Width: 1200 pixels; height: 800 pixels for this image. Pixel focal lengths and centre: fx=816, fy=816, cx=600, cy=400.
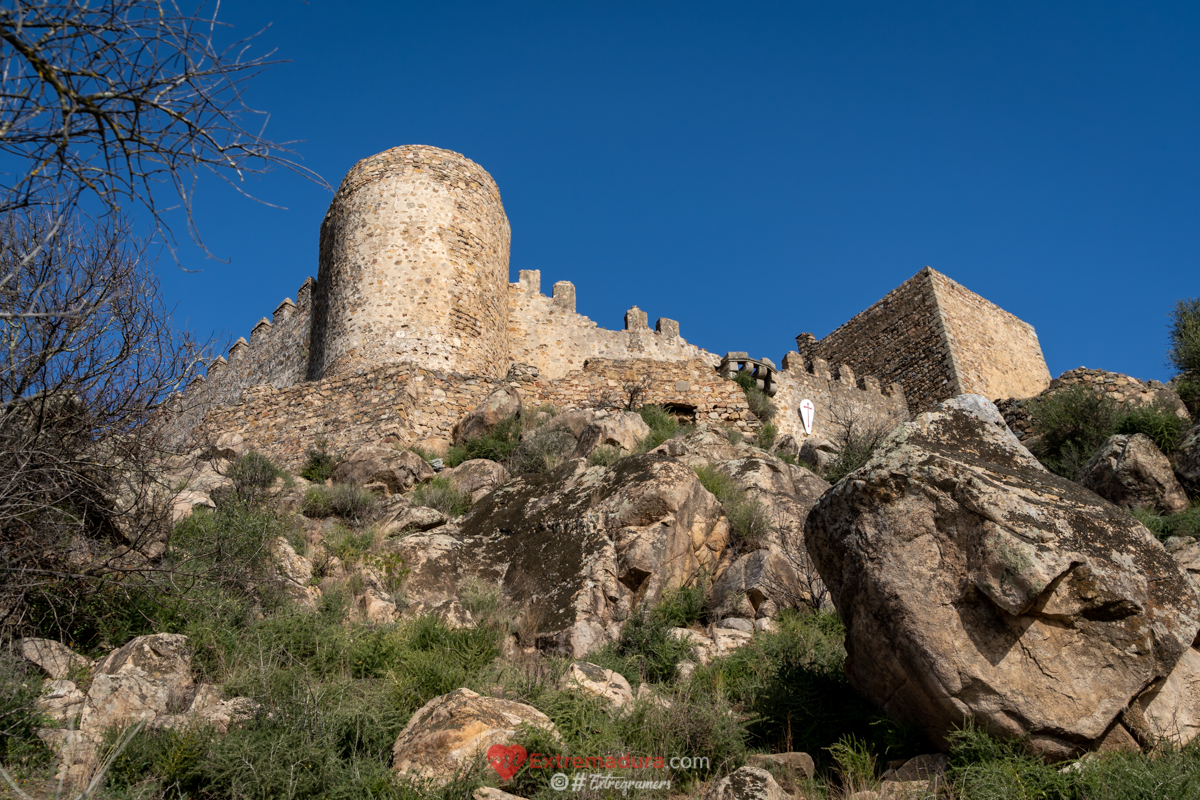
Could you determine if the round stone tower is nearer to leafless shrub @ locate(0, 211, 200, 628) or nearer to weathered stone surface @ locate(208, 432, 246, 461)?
weathered stone surface @ locate(208, 432, 246, 461)

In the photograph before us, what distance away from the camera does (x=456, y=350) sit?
1474 centimetres

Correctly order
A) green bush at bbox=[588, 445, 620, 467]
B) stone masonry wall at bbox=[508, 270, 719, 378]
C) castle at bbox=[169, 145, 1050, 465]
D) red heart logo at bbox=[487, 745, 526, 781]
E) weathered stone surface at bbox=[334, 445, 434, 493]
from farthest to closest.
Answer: stone masonry wall at bbox=[508, 270, 719, 378], castle at bbox=[169, 145, 1050, 465], weathered stone surface at bbox=[334, 445, 434, 493], green bush at bbox=[588, 445, 620, 467], red heart logo at bbox=[487, 745, 526, 781]

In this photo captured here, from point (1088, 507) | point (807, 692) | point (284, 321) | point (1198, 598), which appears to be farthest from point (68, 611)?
Result: point (284, 321)

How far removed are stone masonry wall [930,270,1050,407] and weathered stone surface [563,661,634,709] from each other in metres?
16.2

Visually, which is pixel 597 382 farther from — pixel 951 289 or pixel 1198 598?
pixel 951 289

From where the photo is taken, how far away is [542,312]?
63.1ft

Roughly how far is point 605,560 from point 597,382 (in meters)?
7.55

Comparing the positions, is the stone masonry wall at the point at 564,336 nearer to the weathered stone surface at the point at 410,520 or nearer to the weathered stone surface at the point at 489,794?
the weathered stone surface at the point at 410,520

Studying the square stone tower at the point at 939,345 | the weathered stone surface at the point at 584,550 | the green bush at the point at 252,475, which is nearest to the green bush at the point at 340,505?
the green bush at the point at 252,475

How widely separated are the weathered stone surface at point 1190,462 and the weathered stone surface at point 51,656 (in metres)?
10.1

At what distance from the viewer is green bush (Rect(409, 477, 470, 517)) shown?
938 cm

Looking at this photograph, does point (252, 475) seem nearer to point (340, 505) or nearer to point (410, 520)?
point (340, 505)

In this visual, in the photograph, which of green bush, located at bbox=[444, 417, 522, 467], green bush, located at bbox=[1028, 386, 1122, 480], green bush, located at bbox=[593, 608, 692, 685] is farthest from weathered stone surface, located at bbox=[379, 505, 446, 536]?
green bush, located at bbox=[1028, 386, 1122, 480]

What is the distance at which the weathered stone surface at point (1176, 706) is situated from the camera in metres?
3.88
